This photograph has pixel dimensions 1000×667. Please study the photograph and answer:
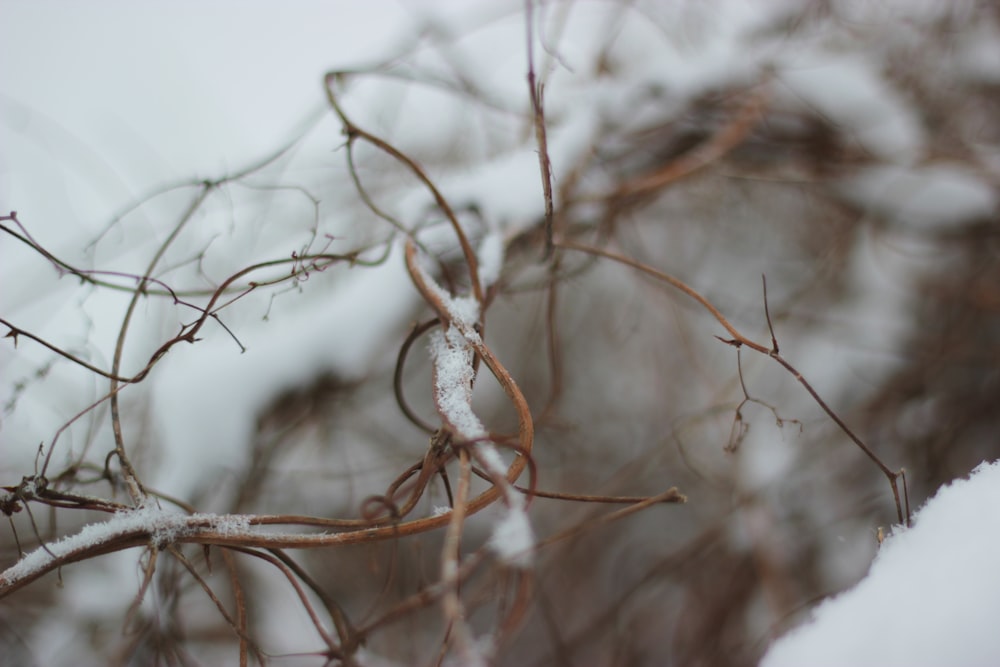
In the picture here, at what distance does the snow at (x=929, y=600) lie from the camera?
0.43 meters

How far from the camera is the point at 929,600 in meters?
0.44

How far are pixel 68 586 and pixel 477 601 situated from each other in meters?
0.99

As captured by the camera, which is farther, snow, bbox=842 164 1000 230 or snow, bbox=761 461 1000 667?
snow, bbox=842 164 1000 230

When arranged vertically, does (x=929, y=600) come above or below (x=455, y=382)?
below

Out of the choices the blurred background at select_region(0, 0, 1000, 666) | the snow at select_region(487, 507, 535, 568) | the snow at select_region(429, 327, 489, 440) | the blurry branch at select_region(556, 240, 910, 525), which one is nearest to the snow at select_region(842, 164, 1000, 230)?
the blurred background at select_region(0, 0, 1000, 666)

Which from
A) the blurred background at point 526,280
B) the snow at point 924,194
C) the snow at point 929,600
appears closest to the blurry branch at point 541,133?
the blurred background at point 526,280

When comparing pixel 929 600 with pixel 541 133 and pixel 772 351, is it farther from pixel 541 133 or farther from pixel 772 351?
pixel 541 133

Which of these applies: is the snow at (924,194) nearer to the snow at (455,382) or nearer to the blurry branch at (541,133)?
the blurry branch at (541,133)

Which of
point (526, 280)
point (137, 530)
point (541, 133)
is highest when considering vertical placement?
point (526, 280)

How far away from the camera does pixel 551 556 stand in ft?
4.25

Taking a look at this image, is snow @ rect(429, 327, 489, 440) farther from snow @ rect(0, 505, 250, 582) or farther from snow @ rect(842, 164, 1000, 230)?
snow @ rect(842, 164, 1000, 230)

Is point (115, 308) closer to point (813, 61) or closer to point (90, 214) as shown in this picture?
point (90, 214)

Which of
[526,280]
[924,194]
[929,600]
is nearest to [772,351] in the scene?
[929,600]

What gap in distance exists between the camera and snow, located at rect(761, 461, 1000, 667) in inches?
16.9
